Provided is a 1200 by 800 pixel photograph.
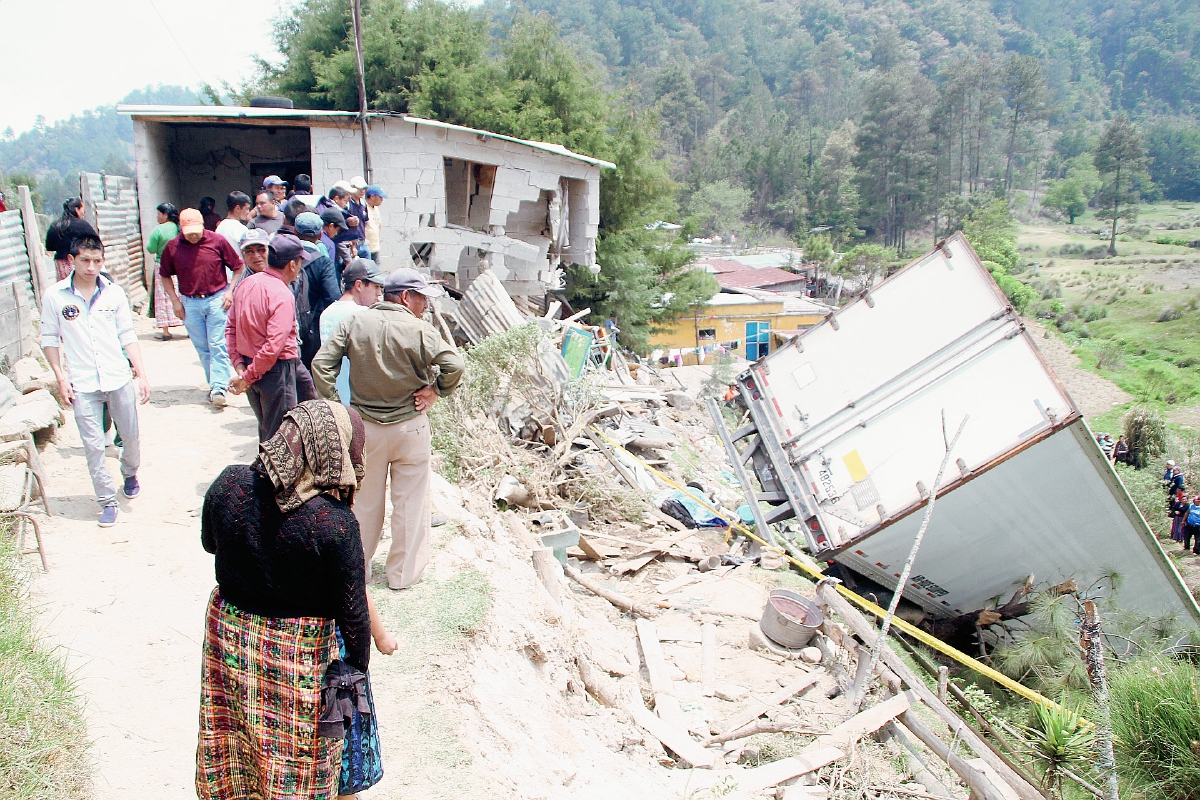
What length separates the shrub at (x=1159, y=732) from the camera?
442cm

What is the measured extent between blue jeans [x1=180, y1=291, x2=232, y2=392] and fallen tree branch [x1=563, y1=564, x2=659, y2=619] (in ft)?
A: 11.0

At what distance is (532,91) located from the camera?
2056cm

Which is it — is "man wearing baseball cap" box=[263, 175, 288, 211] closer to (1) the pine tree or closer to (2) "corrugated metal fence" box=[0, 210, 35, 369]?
(2) "corrugated metal fence" box=[0, 210, 35, 369]

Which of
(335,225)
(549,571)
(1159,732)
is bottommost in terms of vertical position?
(1159,732)

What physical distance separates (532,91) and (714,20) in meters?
126

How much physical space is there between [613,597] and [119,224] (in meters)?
9.70

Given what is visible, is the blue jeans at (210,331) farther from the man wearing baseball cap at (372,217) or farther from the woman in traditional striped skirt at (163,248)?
the man wearing baseball cap at (372,217)

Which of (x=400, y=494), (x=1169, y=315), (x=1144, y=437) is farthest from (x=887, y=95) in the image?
(x=400, y=494)

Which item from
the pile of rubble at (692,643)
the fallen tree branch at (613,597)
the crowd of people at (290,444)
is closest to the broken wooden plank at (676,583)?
the pile of rubble at (692,643)

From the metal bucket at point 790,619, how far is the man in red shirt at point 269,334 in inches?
152

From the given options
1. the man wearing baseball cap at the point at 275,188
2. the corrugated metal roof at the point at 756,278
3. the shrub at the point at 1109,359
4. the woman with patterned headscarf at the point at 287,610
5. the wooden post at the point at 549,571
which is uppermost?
the man wearing baseball cap at the point at 275,188

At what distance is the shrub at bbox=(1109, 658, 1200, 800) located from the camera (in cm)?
442

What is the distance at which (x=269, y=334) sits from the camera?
4.27 m

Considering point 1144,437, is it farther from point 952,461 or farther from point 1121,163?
point 1121,163
